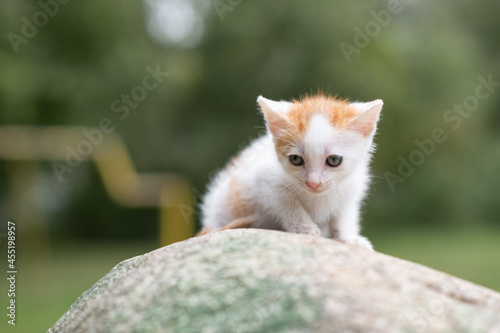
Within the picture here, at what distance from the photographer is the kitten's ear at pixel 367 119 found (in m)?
3.74

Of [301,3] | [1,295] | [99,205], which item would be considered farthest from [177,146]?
[1,295]

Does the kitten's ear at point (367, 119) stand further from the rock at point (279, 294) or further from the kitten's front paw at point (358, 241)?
the rock at point (279, 294)

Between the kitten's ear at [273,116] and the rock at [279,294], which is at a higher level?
the kitten's ear at [273,116]

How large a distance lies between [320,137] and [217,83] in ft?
48.5

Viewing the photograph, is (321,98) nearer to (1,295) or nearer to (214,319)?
(214,319)

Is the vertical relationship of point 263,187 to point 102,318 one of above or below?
above

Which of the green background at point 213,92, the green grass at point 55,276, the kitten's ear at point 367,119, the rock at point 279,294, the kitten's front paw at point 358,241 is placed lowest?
the rock at point 279,294

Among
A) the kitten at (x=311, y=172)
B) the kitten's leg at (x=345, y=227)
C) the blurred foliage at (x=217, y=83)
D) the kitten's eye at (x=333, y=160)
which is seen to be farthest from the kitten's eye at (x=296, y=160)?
the blurred foliage at (x=217, y=83)

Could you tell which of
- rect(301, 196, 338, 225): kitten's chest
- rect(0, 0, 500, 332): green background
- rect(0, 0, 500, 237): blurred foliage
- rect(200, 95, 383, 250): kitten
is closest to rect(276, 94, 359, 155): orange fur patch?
rect(200, 95, 383, 250): kitten

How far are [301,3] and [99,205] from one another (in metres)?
9.21

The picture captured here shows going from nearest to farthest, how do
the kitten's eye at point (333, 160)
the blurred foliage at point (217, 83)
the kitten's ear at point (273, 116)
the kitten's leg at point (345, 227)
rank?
the kitten's eye at point (333, 160), the kitten's ear at point (273, 116), the kitten's leg at point (345, 227), the blurred foliage at point (217, 83)

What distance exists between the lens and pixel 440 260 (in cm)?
1386

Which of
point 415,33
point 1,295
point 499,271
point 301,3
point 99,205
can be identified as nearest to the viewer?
point 1,295

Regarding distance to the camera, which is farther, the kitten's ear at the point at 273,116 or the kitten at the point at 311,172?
the kitten's ear at the point at 273,116
